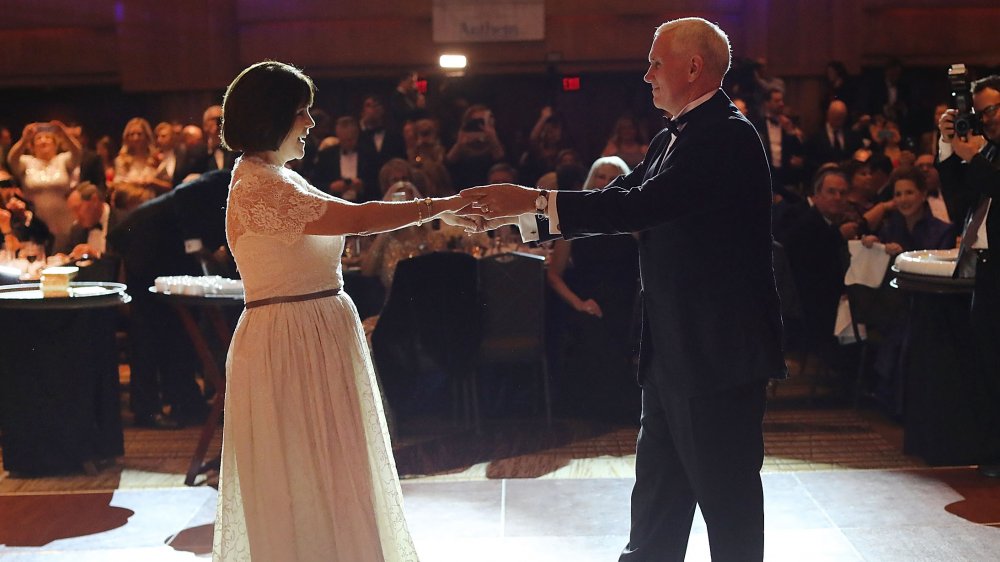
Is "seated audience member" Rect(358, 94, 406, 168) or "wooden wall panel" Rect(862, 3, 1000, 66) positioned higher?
"wooden wall panel" Rect(862, 3, 1000, 66)

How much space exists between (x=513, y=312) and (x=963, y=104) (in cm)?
234

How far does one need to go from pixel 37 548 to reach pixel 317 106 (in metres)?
7.41

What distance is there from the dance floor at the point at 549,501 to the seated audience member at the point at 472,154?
114 inches

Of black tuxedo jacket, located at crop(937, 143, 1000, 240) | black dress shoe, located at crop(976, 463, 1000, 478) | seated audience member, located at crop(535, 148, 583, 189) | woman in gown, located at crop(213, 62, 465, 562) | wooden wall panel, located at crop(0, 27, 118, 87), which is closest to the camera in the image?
woman in gown, located at crop(213, 62, 465, 562)

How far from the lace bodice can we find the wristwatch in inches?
21.1

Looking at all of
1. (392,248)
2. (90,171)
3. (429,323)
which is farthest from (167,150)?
(429,323)

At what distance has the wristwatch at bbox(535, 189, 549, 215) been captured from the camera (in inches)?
115

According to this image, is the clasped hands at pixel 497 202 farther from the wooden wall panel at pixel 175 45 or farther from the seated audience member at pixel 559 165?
the wooden wall panel at pixel 175 45

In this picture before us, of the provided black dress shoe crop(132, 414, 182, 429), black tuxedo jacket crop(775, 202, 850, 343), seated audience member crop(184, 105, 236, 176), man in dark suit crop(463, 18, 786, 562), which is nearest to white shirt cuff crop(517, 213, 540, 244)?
man in dark suit crop(463, 18, 786, 562)

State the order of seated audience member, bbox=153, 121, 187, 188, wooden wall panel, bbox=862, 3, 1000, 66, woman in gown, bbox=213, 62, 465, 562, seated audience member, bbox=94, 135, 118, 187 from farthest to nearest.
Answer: wooden wall panel, bbox=862, 3, 1000, 66, seated audience member, bbox=94, 135, 118, 187, seated audience member, bbox=153, 121, 187, 188, woman in gown, bbox=213, 62, 465, 562

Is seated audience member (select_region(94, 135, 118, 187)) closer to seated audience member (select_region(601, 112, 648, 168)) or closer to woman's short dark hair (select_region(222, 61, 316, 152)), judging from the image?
seated audience member (select_region(601, 112, 648, 168))

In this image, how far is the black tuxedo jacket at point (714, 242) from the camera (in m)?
2.70

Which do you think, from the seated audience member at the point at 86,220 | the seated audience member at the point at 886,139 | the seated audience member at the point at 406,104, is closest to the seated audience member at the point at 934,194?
the seated audience member at the point at 886,139

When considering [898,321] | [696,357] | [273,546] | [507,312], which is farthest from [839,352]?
[273,546]
